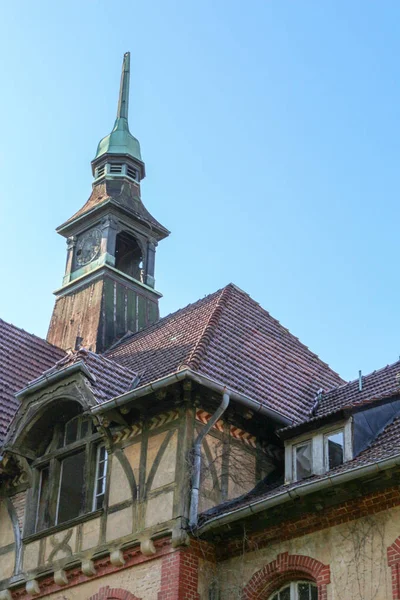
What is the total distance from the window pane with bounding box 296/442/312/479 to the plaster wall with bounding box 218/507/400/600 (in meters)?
1.62

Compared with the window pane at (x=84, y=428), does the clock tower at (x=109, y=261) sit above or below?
above

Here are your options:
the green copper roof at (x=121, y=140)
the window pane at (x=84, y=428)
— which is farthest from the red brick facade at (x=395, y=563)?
the green copper roof at (x=121, y=140)

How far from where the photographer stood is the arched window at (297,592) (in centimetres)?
1505

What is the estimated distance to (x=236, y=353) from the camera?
19.8 m

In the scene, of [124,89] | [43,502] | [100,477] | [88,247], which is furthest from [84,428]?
[124,89]

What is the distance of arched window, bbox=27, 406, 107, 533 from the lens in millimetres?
17967

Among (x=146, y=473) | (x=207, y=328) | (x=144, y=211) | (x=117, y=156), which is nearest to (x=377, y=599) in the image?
(x=146, y=473)

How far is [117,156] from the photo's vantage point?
29.7 metres

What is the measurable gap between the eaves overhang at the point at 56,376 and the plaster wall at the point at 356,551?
4.72 meters

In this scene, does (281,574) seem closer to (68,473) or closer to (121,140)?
(68,473)

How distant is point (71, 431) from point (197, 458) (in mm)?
3392

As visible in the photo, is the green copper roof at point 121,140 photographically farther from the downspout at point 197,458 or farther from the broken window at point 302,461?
the broken window at point 302,461

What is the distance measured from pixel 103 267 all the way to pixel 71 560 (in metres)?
10.4

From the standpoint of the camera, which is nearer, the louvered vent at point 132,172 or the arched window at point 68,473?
the arched window at point 68,473
